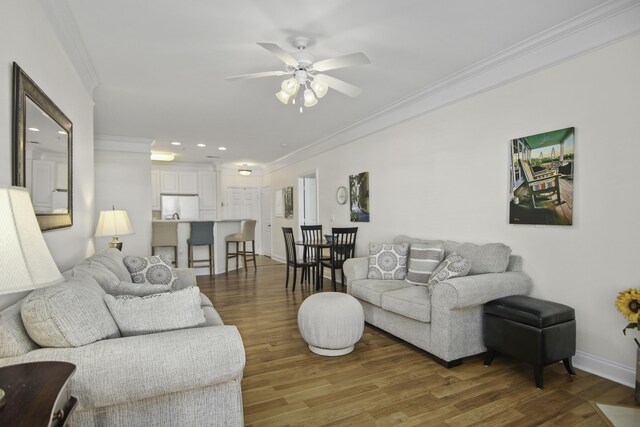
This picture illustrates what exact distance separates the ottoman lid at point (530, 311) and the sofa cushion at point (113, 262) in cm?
296

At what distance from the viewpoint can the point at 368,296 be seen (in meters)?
3.46

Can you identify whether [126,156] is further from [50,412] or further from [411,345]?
[50,412]

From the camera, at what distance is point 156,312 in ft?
5.36

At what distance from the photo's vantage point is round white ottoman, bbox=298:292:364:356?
9.33 feet

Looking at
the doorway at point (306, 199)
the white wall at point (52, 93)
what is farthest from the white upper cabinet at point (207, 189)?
the white wall at point (52, 93)

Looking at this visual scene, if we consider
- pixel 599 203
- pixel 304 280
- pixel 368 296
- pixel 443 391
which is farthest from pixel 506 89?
pixel 304 280

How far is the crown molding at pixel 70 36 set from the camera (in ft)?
7.23

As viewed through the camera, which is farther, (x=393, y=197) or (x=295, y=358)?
(x=393, y=197)

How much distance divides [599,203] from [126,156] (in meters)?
6.75

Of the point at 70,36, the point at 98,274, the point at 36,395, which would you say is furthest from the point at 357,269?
the point at 70,36

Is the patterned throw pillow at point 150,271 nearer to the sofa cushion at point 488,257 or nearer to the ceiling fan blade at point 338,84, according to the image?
the ceiling fan blade at point 338,84

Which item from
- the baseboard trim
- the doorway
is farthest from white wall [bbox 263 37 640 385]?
the doorway

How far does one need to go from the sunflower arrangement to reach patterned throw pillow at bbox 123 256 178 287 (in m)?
3.44

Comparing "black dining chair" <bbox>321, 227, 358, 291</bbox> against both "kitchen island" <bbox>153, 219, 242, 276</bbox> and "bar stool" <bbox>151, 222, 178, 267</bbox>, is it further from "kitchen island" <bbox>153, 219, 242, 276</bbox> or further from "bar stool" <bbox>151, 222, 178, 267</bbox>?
"bar stool" <bbox>151, 222, 178, 267</bbox>
